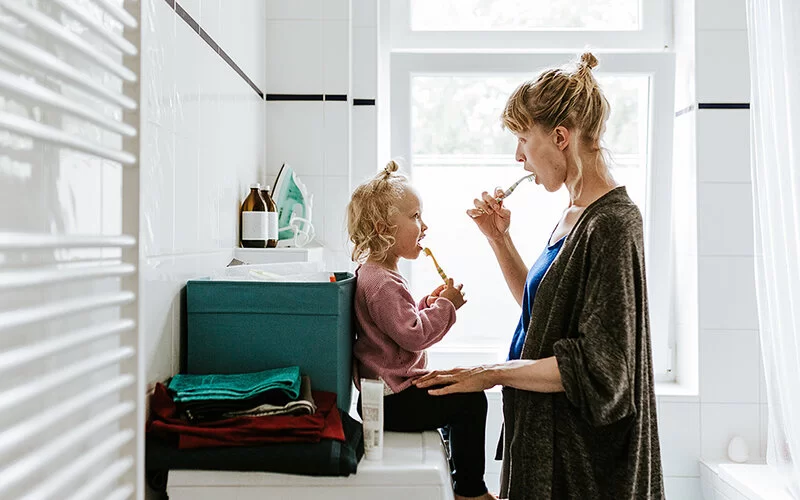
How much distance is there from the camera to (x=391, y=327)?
1.72m

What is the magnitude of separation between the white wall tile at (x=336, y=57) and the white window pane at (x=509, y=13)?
1.20 ft

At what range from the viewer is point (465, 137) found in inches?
118

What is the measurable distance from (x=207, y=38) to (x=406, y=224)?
62 centimetres

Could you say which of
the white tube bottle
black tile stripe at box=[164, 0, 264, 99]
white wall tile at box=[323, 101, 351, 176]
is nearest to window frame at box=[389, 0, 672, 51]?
white wall tile at box=[323, 101, 351, 176]

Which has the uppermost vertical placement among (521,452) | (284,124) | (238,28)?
(238,28)

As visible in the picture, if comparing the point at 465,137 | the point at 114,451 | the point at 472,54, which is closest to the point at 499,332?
the point at 465,137

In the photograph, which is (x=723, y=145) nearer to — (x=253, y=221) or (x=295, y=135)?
(x=295, y=135)

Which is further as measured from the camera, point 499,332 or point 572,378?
point 499,332

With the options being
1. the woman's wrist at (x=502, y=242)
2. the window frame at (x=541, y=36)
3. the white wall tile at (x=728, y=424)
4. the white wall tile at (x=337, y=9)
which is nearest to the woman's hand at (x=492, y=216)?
Result: the woman's wrist at (x=502, y=242)

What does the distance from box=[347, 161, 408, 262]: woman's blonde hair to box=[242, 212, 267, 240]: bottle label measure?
0.42 metres

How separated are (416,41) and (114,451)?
219cm

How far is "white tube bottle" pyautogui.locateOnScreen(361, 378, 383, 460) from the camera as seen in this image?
58.6 inches

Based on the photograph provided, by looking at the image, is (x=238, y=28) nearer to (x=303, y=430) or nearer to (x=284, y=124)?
(x=284, y=124)

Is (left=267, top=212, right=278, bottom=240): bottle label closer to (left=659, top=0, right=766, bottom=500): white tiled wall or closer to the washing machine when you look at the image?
the washing machine
